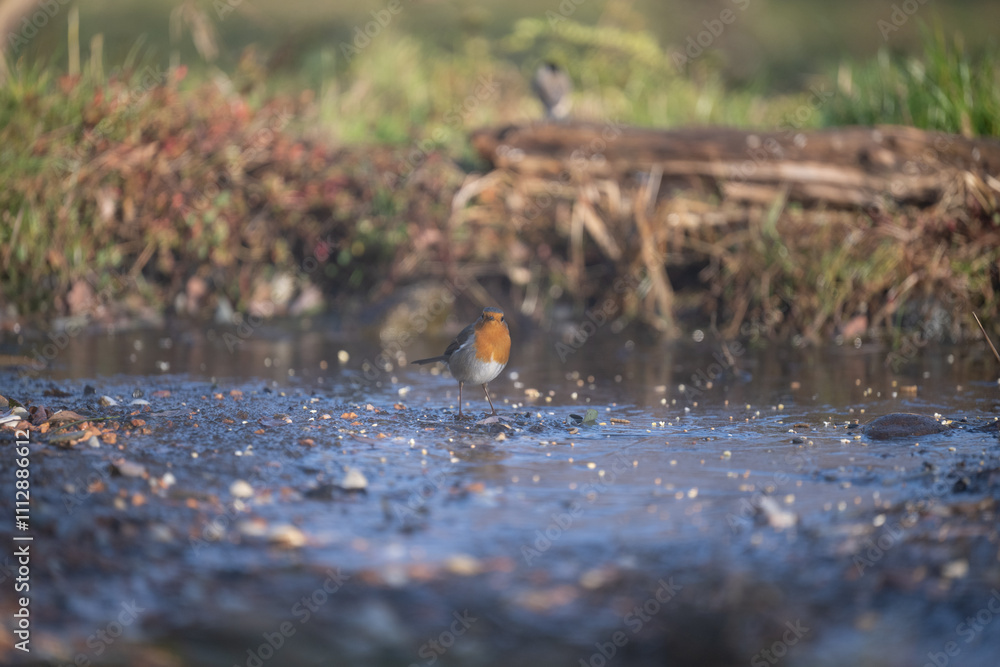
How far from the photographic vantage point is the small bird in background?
361 inches

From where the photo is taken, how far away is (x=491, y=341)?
4.44 meters

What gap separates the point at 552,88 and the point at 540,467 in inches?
242

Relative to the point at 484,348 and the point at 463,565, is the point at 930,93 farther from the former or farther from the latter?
the point at 463,565

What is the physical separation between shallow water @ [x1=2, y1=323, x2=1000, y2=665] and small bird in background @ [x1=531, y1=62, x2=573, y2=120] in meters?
3.86

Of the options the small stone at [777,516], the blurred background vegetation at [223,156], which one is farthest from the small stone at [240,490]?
the blurred background vegetation at [223,156]

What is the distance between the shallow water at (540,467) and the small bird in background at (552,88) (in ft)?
12.7

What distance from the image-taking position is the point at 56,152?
7.21m

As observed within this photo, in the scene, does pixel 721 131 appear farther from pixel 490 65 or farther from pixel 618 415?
pixel 490 65

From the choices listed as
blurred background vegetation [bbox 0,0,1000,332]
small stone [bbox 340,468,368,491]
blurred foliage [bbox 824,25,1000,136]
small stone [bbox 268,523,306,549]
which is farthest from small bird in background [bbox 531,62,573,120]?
small stone [bbox 268,523,306,549]

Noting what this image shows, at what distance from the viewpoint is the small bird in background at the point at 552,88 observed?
916 cm

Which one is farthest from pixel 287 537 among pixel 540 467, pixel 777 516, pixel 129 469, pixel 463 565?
pixel 777 516

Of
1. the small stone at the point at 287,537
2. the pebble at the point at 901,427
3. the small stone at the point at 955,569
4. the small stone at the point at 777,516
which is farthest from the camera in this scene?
the pebble at the point at 901,427

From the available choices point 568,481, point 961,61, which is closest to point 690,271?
point 961,61

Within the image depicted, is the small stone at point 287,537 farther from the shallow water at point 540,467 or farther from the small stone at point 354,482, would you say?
the small stone at point 354,482
